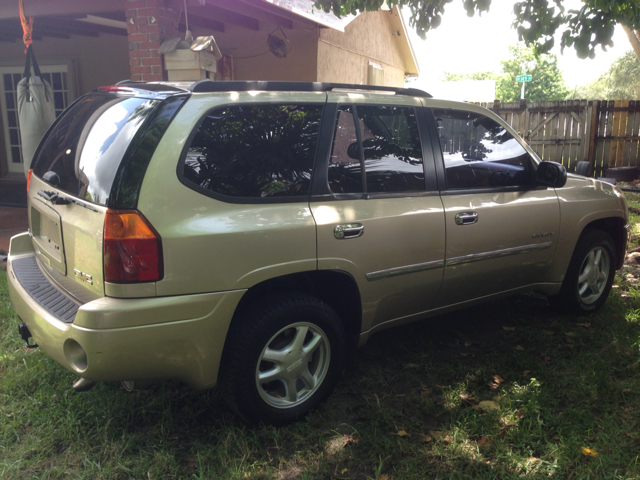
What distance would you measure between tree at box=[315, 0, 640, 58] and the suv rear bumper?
4.23m

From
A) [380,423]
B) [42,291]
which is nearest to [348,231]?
[380,423]

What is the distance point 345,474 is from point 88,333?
140 centimetres

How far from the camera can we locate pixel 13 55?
1067cm

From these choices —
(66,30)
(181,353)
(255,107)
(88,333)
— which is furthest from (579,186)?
(66,30)

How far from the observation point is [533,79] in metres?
73.1

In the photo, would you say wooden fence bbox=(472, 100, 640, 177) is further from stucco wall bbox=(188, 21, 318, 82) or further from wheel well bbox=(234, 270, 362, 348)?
wheel well bbox=(234, 270, 362, 348)

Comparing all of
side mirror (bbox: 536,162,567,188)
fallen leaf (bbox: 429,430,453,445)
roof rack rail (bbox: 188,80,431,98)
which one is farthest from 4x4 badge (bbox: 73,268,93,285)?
side mirror (bbox: 536,162,567,188)

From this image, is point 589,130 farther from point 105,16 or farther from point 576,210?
point 105,16

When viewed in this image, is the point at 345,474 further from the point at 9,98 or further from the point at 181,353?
the point at 9,98

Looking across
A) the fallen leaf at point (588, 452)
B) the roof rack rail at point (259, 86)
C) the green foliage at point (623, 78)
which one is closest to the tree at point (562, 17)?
the roof rack rail at point (259, 86)

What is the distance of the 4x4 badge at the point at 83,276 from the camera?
252cm

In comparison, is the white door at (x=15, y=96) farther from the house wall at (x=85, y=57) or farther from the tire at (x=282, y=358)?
the tire at (x=282, y=358)

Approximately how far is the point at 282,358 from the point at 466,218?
1.55 m

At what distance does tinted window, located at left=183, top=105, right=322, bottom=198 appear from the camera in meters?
2.58
